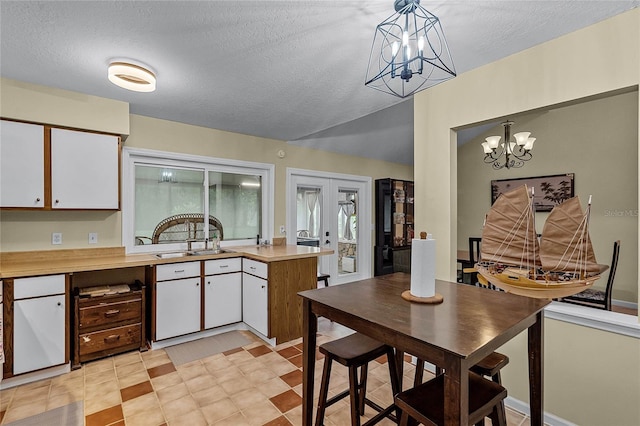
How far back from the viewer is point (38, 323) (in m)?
2.38

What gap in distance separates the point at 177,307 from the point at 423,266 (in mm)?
2562

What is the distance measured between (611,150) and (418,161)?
3257 mm

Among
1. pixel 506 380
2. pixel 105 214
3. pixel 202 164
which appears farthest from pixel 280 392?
pixel 202 164

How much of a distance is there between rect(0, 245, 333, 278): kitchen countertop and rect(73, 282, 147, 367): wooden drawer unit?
28cm

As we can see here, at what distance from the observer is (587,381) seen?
1.77 metres

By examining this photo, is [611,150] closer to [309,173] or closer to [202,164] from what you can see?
[309,173]

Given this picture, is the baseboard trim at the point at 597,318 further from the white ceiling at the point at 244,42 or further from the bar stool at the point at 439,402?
the white ceiling at the point at 244,42

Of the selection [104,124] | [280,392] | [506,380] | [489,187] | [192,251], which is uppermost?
[104,124]

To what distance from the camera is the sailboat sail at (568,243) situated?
1.42 metres

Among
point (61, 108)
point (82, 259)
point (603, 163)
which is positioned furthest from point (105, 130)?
point (603, 163)

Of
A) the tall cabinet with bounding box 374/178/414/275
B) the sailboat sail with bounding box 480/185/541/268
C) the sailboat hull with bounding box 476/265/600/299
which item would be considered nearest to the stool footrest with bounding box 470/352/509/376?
the sailboat hull with bounding box 476/265/600/299

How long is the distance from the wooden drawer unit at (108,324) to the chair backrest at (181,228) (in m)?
0.73

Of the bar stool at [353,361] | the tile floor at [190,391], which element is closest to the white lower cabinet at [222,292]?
the tile floor at [190,391]

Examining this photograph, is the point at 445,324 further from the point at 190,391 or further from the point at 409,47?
the point at 190,391
